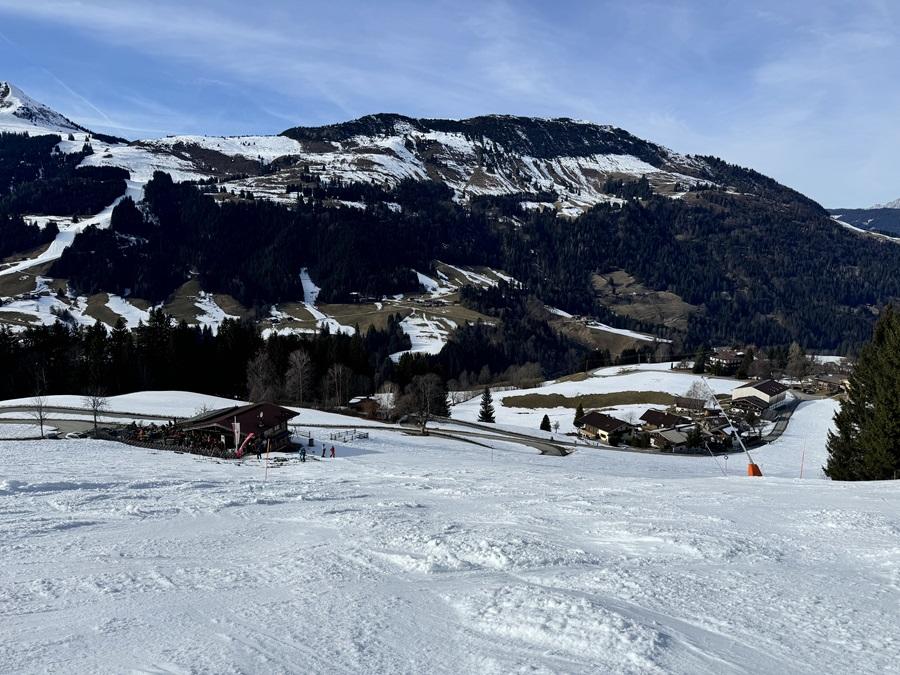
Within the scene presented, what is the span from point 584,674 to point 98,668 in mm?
5508

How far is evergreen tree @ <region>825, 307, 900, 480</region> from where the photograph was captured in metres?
32.1

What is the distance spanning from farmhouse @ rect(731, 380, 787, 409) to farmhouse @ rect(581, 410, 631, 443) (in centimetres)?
3335

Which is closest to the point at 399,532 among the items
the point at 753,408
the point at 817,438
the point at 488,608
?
the point at 488,608

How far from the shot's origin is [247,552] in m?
11.8

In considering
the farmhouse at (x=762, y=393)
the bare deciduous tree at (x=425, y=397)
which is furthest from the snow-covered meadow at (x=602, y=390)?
the bare deciduous tree at (x=425, y=397)

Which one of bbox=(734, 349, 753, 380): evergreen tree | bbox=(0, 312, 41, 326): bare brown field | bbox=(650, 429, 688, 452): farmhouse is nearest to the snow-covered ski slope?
bbox=(650, 429, 688, 452): farmhouse

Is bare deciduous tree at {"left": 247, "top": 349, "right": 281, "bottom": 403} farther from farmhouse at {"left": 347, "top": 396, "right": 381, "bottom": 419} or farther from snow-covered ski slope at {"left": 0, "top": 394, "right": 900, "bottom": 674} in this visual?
snow-covered ski slope at {"left": 0, "top": 394, "right": 900, "bottom": 674}

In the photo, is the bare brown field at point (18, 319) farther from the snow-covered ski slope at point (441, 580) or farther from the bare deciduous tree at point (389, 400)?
the snow-covered ski slope at point (441, 580)

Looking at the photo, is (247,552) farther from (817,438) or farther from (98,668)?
(817,438)

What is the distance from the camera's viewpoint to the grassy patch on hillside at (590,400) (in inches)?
4427

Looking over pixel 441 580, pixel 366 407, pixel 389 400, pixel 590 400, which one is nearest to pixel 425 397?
pixel 389 400

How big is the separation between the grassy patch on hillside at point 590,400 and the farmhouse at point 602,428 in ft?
84.2

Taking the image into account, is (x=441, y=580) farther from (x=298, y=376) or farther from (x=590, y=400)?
(x=590, y=400)

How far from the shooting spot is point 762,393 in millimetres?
107438
